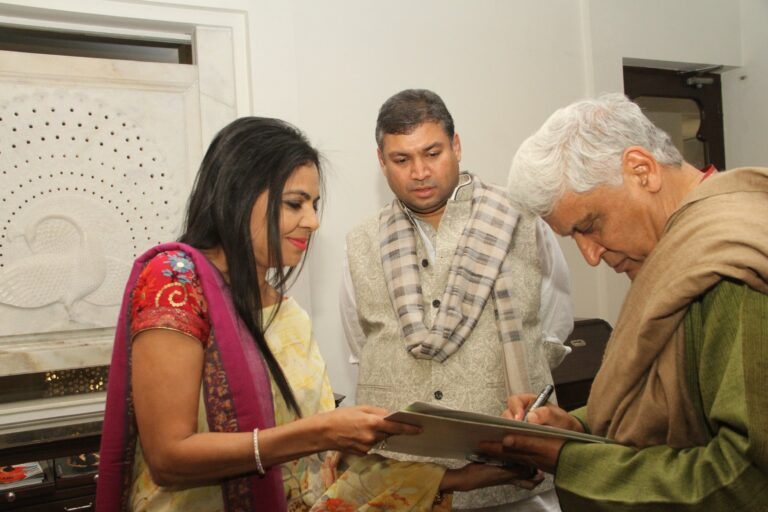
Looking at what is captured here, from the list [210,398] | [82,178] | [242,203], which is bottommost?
[210,398]

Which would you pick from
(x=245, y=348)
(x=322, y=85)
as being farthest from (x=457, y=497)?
(x=322, y=85)

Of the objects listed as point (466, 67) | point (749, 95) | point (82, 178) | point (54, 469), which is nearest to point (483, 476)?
point (54, 469)

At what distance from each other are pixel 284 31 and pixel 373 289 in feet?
5.17

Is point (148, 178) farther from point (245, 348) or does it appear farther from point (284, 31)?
point (245, 348)

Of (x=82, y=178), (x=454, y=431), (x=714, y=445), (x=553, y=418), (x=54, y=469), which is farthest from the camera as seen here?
(x=82, y=178)

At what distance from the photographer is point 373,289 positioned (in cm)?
248

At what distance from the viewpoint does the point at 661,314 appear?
1.16 meters

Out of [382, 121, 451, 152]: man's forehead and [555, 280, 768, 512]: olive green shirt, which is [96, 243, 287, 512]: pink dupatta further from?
[382, 121, 451, 152]: man's forehead

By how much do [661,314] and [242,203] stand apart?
34.7 inches

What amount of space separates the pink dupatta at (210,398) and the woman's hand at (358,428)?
0.56 feet

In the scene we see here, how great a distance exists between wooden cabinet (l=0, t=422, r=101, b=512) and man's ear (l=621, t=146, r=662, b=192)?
2266 mm

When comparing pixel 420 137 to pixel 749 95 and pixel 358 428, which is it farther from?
pixel 749 95

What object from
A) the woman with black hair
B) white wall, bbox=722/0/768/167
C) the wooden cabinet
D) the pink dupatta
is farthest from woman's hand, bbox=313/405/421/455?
white wall, bbox=722/0/768/167

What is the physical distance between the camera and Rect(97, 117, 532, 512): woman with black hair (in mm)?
1311
